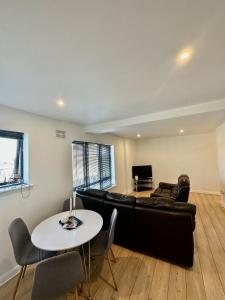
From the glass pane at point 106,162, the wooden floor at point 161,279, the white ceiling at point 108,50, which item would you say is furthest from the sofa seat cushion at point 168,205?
the glass pane at point 106,162

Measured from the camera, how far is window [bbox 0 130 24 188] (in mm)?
2293

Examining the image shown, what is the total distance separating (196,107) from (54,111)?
2478 millimetres

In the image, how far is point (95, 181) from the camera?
4258mm

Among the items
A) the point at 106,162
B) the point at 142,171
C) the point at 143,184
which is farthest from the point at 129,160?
the point at 106,162

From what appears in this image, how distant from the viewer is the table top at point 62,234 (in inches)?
60.1

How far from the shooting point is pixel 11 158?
2.41 meters

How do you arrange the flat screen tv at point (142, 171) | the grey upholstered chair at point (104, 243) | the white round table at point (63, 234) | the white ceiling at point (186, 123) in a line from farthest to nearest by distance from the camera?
the flat screen tv at point (142, 171) < the white ceiling at point (186, 123) < the grey upholstered chair at point (104, 243) < the white round table at point (63, 234)

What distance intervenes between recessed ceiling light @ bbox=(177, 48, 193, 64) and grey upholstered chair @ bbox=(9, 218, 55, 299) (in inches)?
101

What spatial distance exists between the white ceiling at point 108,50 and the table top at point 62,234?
175cm

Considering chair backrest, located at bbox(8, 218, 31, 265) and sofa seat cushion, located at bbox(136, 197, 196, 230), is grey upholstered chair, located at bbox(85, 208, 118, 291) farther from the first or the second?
chair backrest, located at bbox(8, 218, 31, 265)

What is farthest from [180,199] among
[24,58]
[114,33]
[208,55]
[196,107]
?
[24,58]

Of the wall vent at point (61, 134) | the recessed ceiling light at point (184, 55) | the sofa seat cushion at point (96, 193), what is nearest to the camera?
the recessed ceiling light at point (184, 55)

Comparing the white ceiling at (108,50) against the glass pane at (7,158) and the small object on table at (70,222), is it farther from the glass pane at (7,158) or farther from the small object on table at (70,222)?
the small object on table at (70,222)

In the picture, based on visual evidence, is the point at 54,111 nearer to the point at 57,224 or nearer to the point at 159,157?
the point at 57,224
